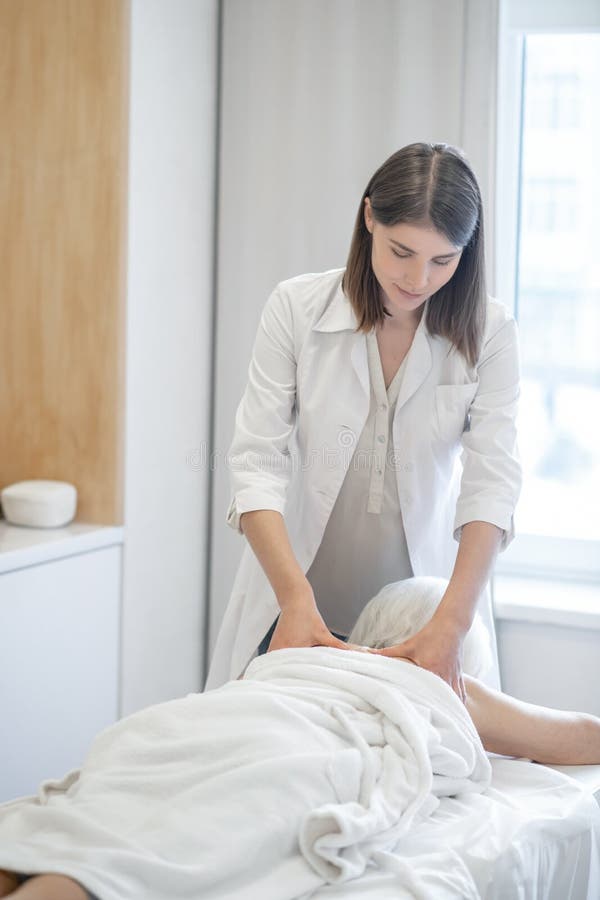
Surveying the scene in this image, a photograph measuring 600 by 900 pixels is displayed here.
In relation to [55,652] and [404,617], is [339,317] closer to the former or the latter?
[404,617]

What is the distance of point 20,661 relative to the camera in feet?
7.22

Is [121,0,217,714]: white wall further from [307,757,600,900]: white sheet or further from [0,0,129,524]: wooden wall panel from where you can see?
[307,757,600,900]: white sheet

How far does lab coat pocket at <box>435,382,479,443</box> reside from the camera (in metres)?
1.76

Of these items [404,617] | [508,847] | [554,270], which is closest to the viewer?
[508,847]

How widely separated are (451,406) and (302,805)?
2.68ft

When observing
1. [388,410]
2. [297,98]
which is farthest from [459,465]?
[297,98]

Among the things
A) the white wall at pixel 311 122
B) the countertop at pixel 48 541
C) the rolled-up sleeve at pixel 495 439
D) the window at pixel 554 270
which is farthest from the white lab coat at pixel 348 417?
the window at pixel 554 270

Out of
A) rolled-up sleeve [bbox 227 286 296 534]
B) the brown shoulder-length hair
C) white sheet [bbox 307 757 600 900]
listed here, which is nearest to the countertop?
rolled-up sleeve [bbox 227 286 296 534]

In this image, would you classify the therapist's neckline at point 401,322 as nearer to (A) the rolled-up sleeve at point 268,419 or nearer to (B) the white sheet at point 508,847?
(A) the rolled-up sleeve at point 268,419

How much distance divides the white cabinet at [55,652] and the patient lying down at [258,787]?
2.84ft

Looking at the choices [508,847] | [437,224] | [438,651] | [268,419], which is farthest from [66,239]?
[508,847]

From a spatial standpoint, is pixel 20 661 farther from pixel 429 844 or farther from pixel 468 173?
pixel 468 173

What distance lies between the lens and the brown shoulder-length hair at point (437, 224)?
1.52m

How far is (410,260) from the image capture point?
5.14 ft
